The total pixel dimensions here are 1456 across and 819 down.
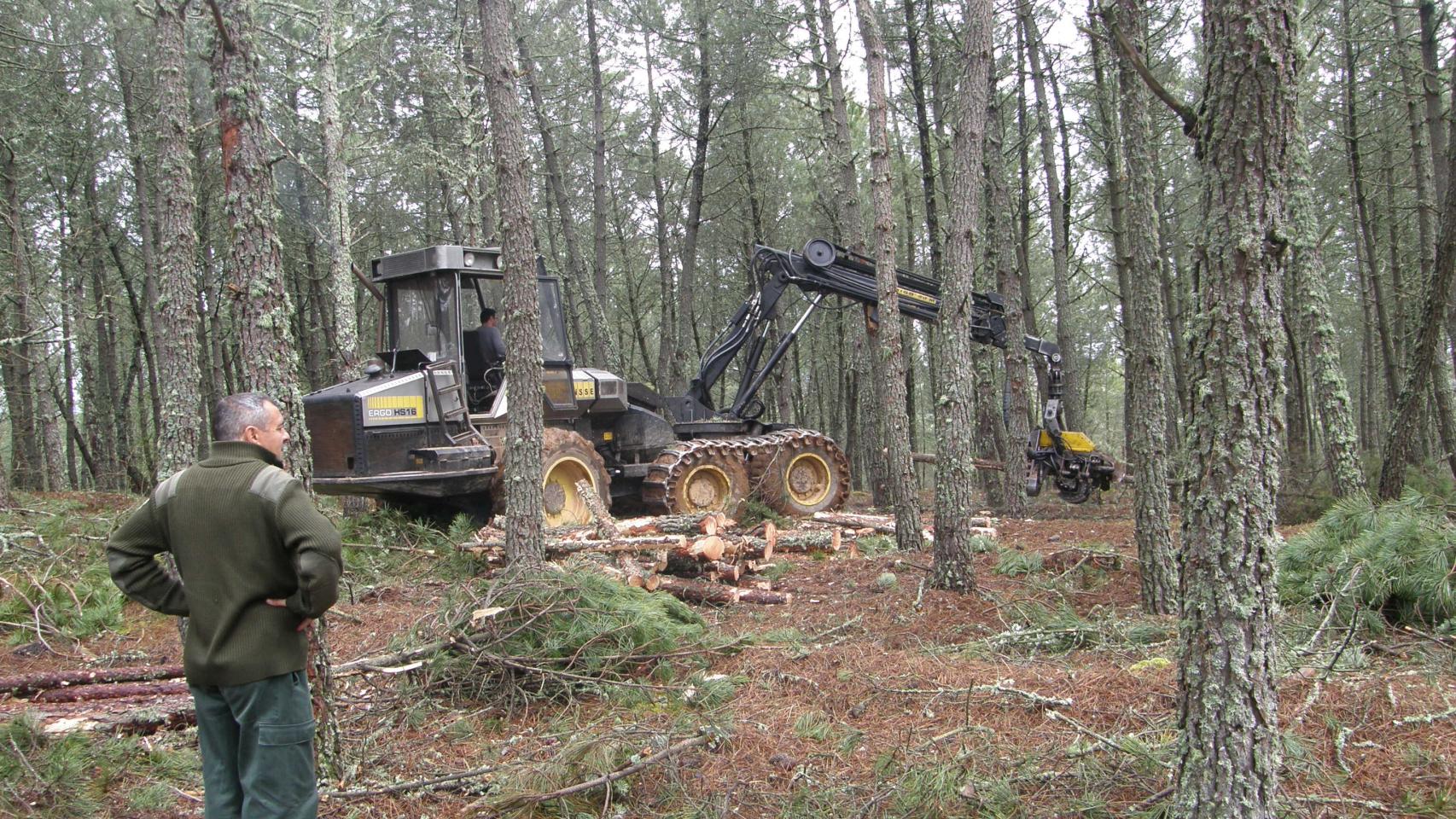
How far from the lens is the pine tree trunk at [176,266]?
6980mm

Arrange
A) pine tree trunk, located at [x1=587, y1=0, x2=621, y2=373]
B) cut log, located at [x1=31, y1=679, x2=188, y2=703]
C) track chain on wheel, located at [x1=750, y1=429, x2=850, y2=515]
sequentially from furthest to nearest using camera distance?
pine tree trunk, located at [x1=587, y1=0, x2=621, y2=373] → track chain on wheel, located at [x1=750, y1=429, x2=850, y2=515] → cut log, located at [x1=31, y1=679, x2=188, y2=703]

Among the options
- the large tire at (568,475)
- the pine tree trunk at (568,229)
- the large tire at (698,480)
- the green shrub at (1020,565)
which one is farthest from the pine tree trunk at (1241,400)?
the pine tree trunk at (568,229)

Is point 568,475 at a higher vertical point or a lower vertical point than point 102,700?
higher

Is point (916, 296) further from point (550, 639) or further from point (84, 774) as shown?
point (84, 774)

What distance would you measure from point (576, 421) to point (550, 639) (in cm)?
638

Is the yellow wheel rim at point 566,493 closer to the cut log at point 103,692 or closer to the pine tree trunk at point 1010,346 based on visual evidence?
the cut log at point 103,692

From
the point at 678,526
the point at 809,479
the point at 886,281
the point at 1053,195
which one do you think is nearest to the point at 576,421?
the point at 678,526

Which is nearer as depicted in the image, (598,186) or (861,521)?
(861,521)

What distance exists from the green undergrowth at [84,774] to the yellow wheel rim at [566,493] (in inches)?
242

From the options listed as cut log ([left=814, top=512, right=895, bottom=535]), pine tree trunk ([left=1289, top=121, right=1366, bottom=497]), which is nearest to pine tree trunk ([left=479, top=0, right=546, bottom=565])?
cut log ([left=814, top=512, right=895, bottom=535])

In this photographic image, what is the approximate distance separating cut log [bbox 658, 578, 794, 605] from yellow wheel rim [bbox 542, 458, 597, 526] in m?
2.74

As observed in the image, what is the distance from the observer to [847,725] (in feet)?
15.4

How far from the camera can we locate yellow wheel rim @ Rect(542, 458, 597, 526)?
1065 centimetres

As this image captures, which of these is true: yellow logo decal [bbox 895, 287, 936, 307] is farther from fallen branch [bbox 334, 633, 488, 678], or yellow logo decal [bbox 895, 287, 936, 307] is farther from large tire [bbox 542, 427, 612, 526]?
fallen branch [bbox 334, 633, 488, 678]
